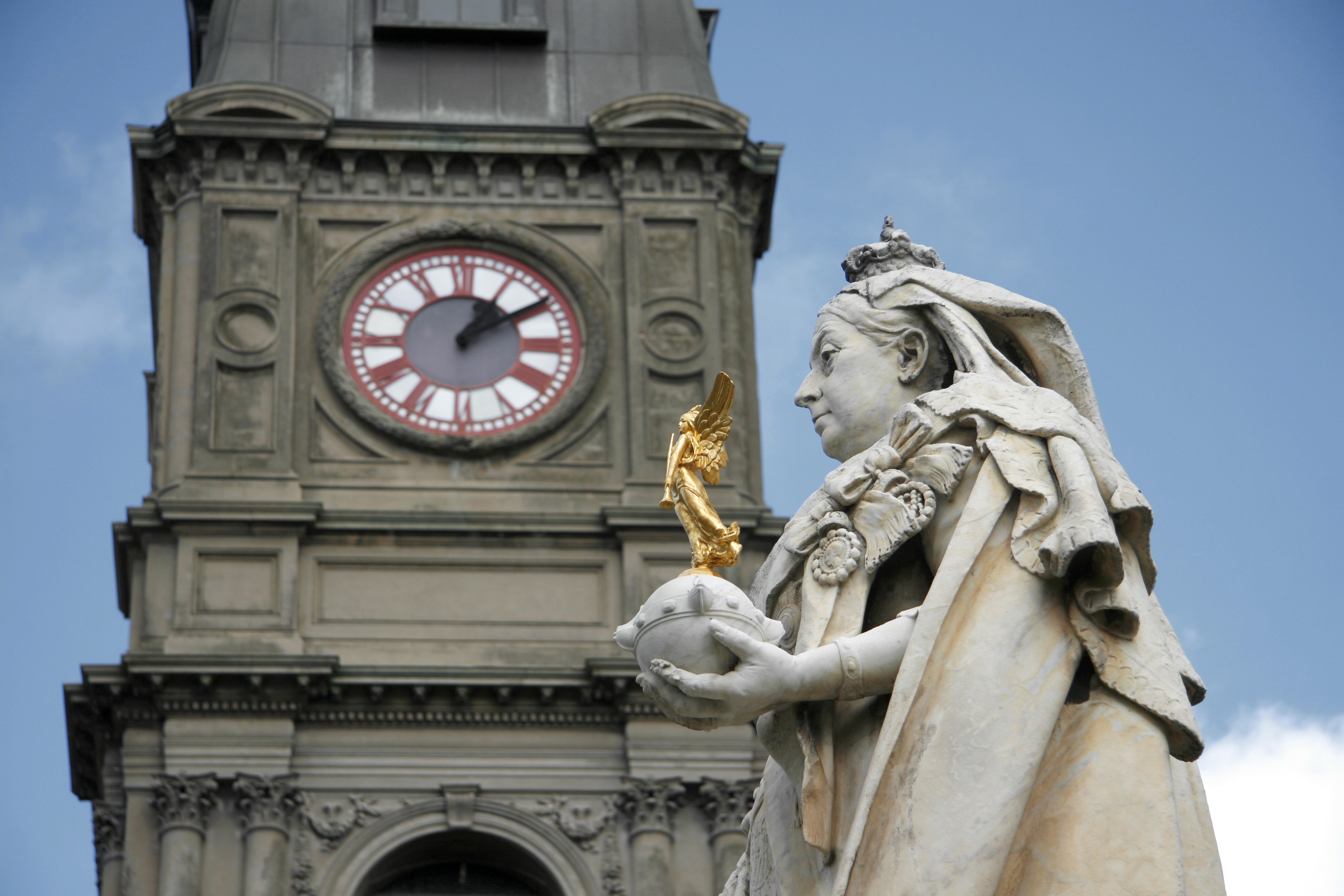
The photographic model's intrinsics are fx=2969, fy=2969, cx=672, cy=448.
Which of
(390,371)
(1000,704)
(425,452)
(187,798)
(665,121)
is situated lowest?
(1000,704)

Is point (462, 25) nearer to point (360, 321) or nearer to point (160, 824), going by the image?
point (360, 321)

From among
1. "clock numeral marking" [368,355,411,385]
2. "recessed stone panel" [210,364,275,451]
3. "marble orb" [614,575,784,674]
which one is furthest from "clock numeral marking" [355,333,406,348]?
"marble orb" [614,575,784,674]

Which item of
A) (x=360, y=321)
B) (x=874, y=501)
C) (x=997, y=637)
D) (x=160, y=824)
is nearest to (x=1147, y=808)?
(x=997, y=637)

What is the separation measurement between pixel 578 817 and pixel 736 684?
75.8 feet

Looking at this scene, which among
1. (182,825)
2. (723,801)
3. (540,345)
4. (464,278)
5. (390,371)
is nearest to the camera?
(182,825)

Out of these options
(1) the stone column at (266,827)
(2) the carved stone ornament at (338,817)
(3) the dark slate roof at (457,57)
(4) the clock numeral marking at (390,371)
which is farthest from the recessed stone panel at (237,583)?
(3) the dark slate roof at (457,57)

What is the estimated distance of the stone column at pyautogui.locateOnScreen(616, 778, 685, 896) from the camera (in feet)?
89.8

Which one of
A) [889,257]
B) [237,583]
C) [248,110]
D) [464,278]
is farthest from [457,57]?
[889,257]

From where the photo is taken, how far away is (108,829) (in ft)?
93.1

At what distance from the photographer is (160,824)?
90.4 feet

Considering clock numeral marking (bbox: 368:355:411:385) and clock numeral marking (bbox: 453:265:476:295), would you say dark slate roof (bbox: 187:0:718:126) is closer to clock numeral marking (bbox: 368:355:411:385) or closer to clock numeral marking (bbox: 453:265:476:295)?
clock numeral marking (bbox: 453:265:476:295)

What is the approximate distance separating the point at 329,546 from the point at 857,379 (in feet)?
77.9

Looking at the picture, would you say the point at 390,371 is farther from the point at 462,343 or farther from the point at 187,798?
the point at 187,798

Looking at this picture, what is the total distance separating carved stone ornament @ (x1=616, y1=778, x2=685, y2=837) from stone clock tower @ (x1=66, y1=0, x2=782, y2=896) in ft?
0.09
